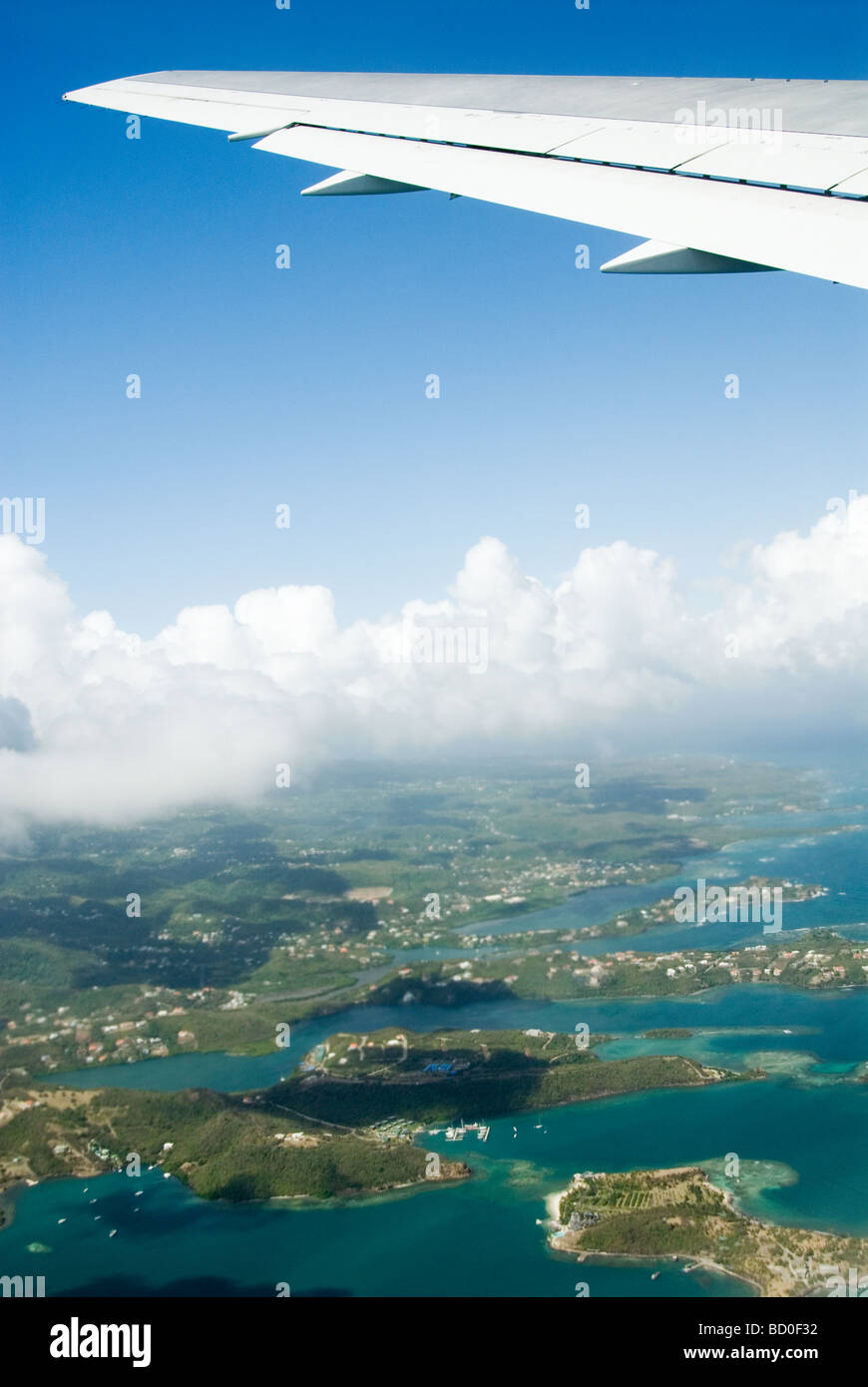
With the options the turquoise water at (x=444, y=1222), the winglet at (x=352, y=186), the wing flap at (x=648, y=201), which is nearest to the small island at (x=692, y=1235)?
the turquoise water at (x=444, y=1222)

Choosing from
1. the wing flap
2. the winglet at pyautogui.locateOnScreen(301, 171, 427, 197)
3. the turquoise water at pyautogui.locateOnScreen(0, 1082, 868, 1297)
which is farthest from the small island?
the winglet at pyautogui.locateOnScreen(301, 171, 427, 197)

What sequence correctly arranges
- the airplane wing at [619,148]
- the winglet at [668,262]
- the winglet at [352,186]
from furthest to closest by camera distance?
1. the winglet at [352,186]
2. the winglet at [668,262]
3. the airplane wing at [619,148]

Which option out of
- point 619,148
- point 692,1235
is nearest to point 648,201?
point 619,148

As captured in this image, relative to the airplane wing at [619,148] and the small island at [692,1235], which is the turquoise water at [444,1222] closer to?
the small island at [692,1235]

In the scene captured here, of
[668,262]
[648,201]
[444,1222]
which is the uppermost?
[648,201]

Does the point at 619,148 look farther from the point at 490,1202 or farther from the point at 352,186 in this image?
the point at 490,1202

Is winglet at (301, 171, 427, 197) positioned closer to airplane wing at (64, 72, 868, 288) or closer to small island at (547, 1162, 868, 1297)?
airplane wing at (64, 72, 868, 288)

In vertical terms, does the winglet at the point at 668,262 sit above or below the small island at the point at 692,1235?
above
